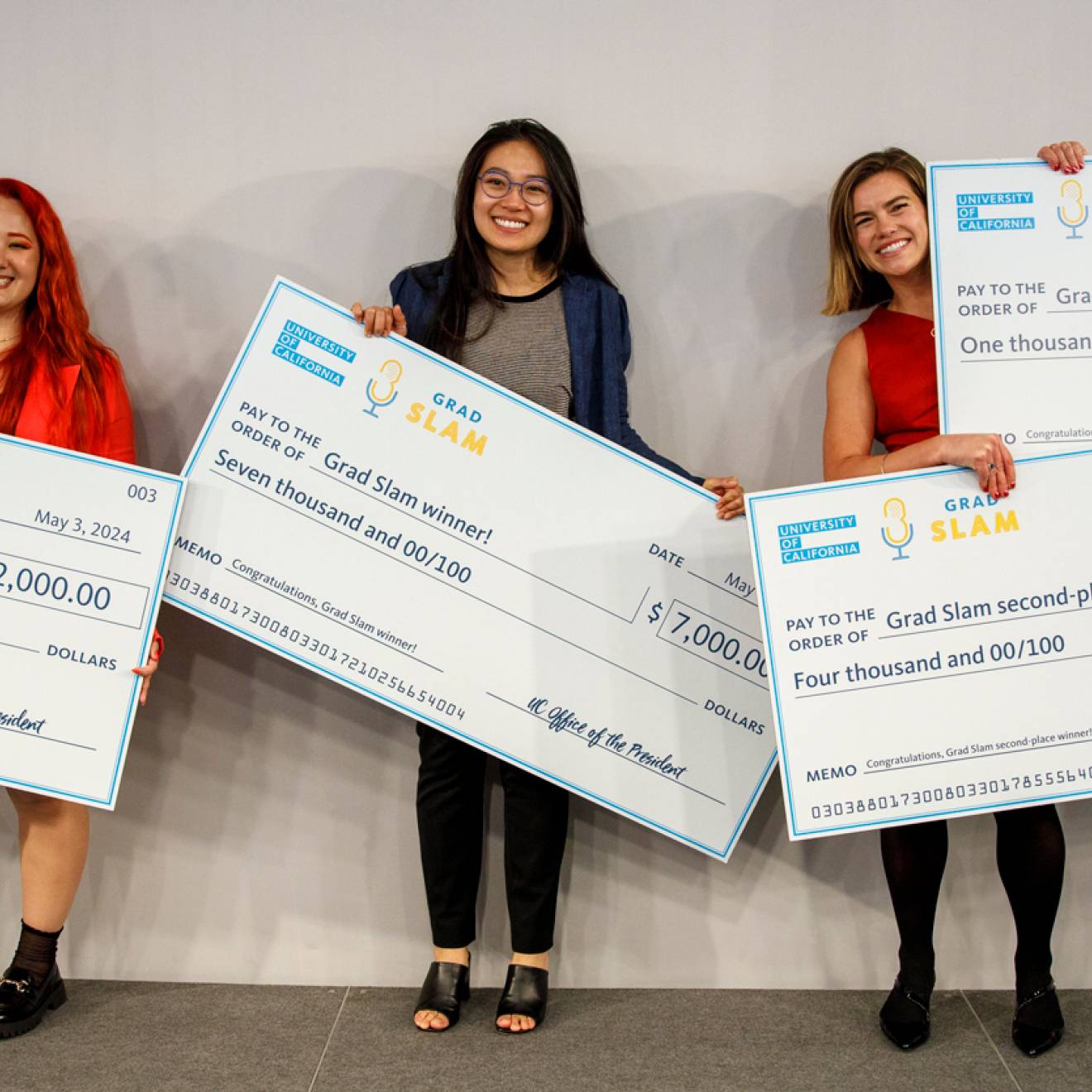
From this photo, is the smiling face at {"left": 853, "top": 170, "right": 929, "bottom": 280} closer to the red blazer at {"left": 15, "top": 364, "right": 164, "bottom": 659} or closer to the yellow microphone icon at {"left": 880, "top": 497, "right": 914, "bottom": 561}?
the yellow microphone icon at {"left": 880, "top": 497, "right": 914, "bottom": 561}

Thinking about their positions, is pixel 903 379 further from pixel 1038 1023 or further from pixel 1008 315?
pixel 1038 1023

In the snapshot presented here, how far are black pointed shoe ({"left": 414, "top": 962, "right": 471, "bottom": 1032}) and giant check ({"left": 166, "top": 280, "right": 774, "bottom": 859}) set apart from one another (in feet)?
1.59

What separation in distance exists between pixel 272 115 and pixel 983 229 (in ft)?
4.67

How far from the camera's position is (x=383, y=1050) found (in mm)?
2133

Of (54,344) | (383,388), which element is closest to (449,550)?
(383,388)

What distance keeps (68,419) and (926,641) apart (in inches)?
63.2

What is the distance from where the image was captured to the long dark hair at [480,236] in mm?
2170

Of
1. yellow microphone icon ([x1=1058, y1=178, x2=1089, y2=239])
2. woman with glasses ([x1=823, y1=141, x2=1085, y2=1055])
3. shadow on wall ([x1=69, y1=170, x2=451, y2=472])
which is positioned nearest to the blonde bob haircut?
woman with glasses ([x1=823, y1=141, x2=1085, y2=1055])

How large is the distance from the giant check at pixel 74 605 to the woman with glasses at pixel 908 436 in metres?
1.27

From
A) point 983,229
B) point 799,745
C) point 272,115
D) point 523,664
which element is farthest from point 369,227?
point 799,745

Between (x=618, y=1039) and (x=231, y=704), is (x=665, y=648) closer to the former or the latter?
(x=618, y=1039)

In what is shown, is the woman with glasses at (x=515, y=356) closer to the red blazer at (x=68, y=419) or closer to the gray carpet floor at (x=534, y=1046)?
A: the gray carpet floor at (x=534, y=1046)

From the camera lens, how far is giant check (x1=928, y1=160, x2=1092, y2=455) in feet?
6.49

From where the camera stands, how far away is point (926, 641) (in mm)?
1927
